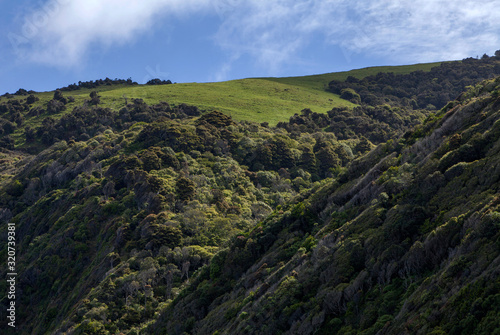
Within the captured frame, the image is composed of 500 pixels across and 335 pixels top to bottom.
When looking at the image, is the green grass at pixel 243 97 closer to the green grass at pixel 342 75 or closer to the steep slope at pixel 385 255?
the green grass at pixel 342 75

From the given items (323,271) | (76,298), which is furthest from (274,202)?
(323,271)

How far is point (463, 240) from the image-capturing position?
21.3 metres

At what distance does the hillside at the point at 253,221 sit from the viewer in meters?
23.5

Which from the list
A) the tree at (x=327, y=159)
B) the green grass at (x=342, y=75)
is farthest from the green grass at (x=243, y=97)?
the tree at (x=327, y=159)

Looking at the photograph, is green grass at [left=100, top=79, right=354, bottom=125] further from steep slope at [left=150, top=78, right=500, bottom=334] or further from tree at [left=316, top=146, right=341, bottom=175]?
steep slope at [left=150, top=78, right=500, bottom=334]

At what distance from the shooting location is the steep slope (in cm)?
1956

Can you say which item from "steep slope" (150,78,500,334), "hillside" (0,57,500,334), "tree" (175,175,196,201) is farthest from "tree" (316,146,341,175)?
"steep slope" (150,78,500,334)

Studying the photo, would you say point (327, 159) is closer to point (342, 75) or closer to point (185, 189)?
point (185, 189)

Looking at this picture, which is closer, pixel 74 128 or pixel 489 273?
pixel 489 273

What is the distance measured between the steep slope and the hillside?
0.10m

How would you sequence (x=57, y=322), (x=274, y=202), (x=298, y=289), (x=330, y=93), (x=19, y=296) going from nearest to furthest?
(x=298, y=289) → (x=57, y=322) → (x=19, y=296) → (x=274, y=202) → (x=330, y=93)

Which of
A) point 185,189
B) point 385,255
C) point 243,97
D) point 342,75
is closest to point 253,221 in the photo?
point 185,189

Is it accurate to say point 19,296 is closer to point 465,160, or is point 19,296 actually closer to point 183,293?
point 183,293

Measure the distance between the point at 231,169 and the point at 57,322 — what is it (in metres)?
36.1
